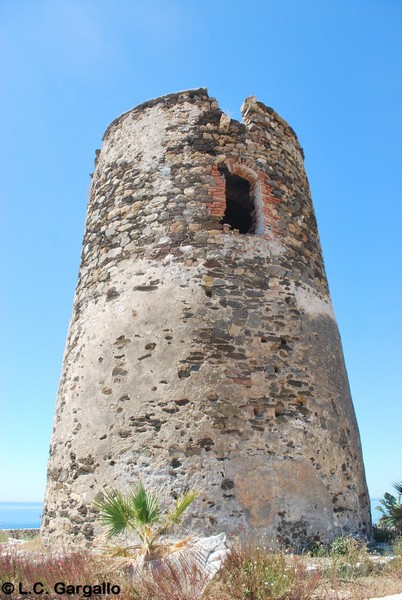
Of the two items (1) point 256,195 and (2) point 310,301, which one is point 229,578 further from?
(1) point 256,195

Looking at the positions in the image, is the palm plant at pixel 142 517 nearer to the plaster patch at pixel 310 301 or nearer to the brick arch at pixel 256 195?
the plaster patch at pixel 310 301

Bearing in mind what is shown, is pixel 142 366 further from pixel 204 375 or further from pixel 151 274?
pixel 151 274

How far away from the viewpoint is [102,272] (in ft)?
26.2

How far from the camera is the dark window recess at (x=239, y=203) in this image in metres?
8.66

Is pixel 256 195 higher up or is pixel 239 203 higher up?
pixel 239 203

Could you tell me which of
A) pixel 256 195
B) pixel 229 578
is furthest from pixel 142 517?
pixel 256 195

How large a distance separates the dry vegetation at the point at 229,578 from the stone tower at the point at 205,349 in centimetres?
109

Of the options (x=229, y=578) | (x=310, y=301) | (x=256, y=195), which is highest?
(x=256, y=195)

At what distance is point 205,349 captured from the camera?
6777 mm

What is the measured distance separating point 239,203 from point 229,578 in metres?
6.74

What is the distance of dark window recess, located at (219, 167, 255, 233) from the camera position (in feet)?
28.4

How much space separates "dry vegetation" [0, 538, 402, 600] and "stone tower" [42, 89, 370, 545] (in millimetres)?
1095

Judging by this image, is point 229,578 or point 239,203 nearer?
point 229,578

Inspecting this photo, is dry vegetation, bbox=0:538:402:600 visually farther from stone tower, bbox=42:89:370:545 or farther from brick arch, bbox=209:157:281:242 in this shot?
brick arch, bbox=209:157:281:242
